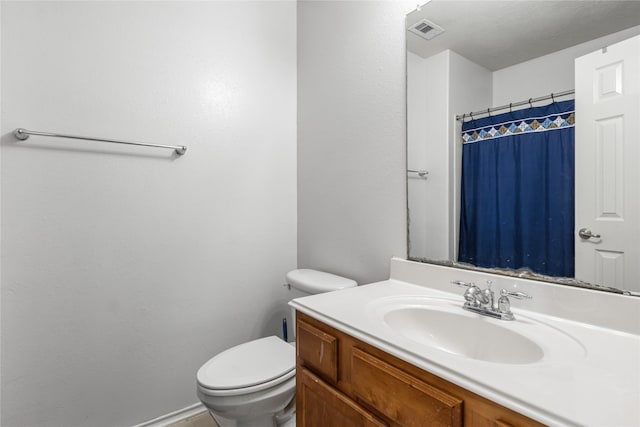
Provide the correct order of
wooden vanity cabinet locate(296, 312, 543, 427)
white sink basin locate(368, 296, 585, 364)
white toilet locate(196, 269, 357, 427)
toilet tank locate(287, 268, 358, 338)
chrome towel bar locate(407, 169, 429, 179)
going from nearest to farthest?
1. wooden vanity cabinet locate(296, 312, 543, 427)
2. white sink basin locate(368, 296, 585, 364)
3. white toilet locate(196, 269, 357, 427)
4. chrome towel bar locate(407, 169, 429, 179)
5. toilet tank locate(287, 268, 358, 338)

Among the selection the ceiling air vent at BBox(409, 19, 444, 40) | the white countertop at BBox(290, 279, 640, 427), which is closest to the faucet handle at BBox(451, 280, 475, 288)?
the white countertop at BBox(290, 279, 640, 427)

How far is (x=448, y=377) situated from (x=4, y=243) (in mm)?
1595

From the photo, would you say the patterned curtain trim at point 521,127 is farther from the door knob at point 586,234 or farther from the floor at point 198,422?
the floor at point 198,422

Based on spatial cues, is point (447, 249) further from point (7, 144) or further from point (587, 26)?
point (7, 144)

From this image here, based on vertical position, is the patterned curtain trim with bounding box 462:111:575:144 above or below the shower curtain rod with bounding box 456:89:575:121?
below

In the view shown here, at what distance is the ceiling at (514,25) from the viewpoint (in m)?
0.85

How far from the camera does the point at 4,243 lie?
46.4 inches

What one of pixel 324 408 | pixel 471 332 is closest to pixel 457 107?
pixel 471 332

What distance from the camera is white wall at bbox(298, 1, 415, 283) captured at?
53.7 inches

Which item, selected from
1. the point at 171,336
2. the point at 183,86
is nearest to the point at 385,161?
Result: the point at 183,86

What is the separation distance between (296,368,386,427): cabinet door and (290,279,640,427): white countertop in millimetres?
195

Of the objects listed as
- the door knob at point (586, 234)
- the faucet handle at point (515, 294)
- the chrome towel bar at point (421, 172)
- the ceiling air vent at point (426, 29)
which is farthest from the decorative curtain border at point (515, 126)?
the faucet handle at point (515, 294)

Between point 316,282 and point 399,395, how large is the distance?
0.84 metres

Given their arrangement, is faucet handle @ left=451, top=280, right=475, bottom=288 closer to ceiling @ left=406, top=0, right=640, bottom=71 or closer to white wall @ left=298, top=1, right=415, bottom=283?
white wall @ left=298, top=1, right=415, bottom=283
